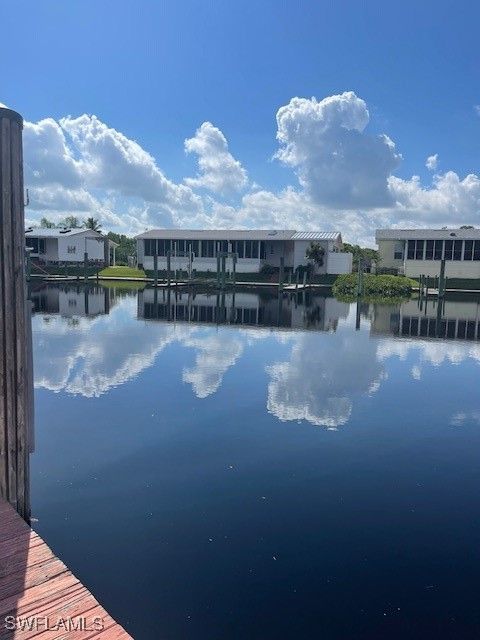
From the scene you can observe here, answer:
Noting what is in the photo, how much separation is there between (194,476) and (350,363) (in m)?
9.88

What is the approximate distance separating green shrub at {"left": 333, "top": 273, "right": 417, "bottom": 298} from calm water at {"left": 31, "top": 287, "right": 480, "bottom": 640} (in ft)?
110

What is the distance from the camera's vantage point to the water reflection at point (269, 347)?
12875 millimetres

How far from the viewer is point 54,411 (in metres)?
10.7

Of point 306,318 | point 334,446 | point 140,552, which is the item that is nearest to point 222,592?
point 140,552

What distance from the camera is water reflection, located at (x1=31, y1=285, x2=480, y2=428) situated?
12.9m

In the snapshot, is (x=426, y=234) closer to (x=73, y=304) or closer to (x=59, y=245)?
(x=73, y=304)

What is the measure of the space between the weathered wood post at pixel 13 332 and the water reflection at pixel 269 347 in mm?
6352

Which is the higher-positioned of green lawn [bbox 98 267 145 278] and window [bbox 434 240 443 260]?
window [bbox 434 240 443 260]

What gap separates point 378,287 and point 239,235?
2133 cm

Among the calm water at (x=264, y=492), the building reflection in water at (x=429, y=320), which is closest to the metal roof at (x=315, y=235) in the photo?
the building reflection in water at (x=429, y=320)

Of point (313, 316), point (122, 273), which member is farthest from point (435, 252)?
point (122, 273)

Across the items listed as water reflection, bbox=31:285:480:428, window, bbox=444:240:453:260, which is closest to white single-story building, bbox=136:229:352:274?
window, bbox=444:240:453:260

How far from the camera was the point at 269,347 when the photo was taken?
62.4 feet

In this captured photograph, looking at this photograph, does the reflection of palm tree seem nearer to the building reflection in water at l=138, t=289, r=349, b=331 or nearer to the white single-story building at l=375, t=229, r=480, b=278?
the building reflection in water at l=138, t=289, r=349, b=331
